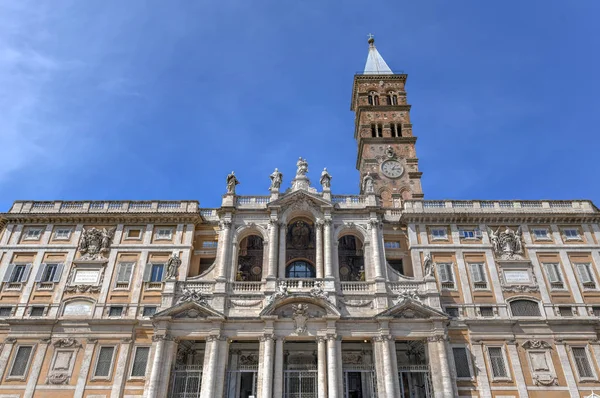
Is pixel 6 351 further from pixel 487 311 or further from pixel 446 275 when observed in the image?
pixel 487 311

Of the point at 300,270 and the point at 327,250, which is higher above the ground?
the point at 300,270

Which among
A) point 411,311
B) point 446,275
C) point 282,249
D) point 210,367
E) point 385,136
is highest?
point 385,136

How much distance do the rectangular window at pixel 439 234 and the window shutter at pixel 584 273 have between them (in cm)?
1022

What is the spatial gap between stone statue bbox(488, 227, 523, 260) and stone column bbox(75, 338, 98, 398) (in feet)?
101

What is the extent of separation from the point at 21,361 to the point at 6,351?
1302 mm

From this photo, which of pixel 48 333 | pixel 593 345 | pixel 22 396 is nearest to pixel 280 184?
pixel 48 333

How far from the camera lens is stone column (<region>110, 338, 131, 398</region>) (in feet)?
99.0

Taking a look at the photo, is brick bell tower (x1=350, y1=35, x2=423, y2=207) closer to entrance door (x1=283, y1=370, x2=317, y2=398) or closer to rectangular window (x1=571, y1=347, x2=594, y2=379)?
rectangular window (x1=571, y1=347, x2=594, y2=379)

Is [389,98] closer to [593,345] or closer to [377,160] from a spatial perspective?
[377,160]

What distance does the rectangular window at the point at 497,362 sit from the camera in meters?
30.9

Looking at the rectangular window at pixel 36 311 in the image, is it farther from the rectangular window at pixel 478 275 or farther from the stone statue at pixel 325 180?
the rectangular window at pixel 478 275

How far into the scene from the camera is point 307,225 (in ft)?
129

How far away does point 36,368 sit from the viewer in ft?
102

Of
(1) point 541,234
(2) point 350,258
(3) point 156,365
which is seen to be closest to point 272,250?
(2) point 350,258
